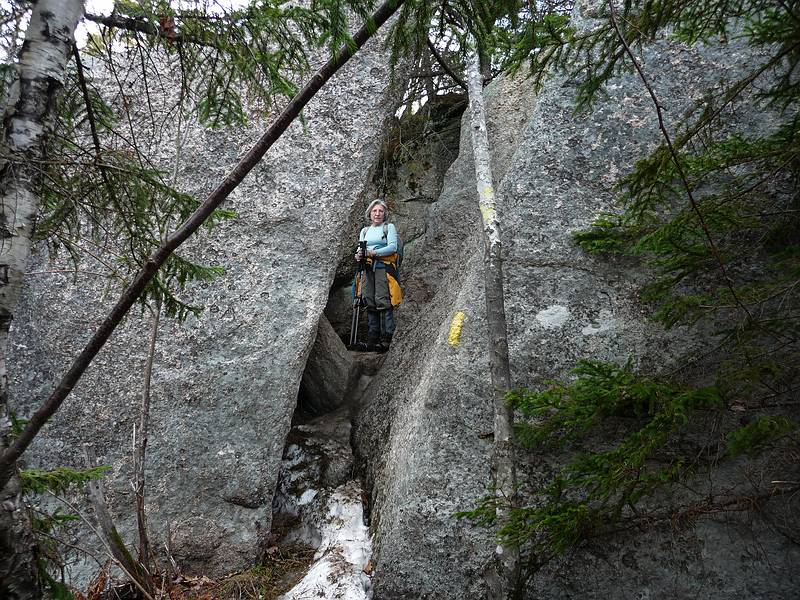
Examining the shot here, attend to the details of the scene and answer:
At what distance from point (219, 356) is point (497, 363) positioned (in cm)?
328

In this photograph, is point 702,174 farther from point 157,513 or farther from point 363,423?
point 157,513

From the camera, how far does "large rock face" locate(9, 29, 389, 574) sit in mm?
5660

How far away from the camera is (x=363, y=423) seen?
7.14 m

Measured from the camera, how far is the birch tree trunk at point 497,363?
399cm

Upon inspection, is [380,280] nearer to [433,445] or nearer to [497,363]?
[433,445]

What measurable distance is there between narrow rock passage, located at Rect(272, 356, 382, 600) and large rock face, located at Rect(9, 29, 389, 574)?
1.46 ft

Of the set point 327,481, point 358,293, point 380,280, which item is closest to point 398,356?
point 380,280

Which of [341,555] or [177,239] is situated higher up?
[177,239]

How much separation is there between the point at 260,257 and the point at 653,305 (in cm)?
445

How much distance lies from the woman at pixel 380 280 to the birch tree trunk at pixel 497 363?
8.77 feet

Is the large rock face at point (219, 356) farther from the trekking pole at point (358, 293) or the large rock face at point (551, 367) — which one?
the large rock face at point (551, 367)

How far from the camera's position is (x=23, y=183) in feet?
8.59

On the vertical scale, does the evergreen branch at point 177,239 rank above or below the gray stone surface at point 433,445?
above

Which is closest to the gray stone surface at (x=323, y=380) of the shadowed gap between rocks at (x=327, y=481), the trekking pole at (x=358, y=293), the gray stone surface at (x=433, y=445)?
the shadowed gap between rocks at (x=327, y=481)
